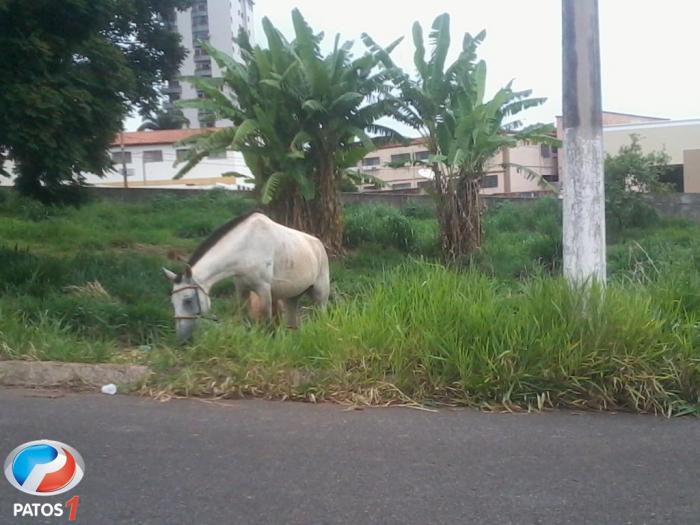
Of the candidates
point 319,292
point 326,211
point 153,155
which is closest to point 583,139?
point 319,292

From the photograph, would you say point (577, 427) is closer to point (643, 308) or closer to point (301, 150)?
point (643, 308)

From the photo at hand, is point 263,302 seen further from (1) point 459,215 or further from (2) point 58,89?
(1) point 459,215

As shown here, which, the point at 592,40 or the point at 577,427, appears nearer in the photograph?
the point at 577,427

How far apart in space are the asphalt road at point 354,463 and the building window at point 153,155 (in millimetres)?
45618

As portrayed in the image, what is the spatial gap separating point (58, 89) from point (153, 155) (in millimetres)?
41647

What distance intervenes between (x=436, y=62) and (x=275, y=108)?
313 cm

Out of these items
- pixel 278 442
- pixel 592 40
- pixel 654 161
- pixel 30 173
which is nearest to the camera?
pixel 278 442

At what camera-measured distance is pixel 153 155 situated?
49.7m

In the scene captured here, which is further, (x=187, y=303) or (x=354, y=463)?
(x=187, y=303)

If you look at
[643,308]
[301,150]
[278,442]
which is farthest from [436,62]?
[278,442]

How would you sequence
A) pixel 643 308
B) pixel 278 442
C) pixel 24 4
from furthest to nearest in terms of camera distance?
pixel 24 4 → pixel 643 308 → pixel 278 442

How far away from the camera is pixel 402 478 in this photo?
421 centimetres

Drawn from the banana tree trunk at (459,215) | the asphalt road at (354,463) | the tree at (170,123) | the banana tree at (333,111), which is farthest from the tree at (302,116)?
the tree at (170,123)

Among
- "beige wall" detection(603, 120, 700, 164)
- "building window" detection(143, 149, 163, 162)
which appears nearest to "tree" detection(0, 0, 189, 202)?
"beige wall" detection(603, 120, 700, 164)
